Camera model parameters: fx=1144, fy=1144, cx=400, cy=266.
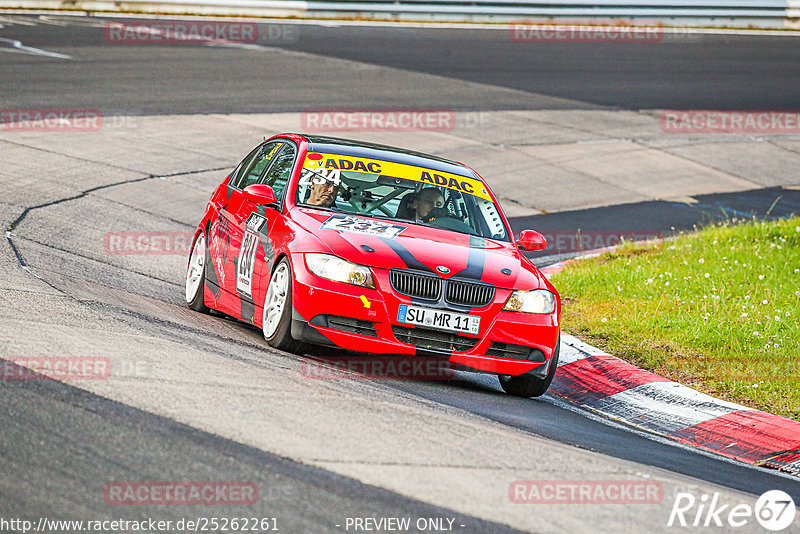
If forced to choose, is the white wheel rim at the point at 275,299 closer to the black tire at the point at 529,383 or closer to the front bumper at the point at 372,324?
the front bumper at the point at 372,324

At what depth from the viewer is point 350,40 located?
96.4ft

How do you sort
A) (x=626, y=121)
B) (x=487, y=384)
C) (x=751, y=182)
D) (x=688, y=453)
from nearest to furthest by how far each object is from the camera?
(x=688, y=453) → (x=487, y=384) → (x=751, y=182) → (x=626, y=121)

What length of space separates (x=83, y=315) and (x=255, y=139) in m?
11.0

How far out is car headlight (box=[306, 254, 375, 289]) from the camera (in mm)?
7602

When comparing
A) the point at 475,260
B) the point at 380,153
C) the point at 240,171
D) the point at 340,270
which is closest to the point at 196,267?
the point at 240,171

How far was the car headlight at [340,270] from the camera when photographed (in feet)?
24.9

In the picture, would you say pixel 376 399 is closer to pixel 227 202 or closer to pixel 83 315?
pixel 83 315

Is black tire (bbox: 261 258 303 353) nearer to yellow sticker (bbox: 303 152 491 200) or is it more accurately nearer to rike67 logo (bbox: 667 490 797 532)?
yellow sticker (bbox: 303 152 491 200)

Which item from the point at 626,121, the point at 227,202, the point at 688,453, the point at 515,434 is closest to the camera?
the point at 515,434

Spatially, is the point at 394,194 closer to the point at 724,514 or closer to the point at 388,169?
the point at 388,169

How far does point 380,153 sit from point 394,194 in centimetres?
55

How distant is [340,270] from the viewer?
7.64 m

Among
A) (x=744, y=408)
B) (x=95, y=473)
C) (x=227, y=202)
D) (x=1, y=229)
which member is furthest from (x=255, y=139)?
(x=95, y=473)

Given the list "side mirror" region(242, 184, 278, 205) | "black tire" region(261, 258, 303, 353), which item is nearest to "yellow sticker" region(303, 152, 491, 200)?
"side mirror" region(242, 184, 278, 205)
